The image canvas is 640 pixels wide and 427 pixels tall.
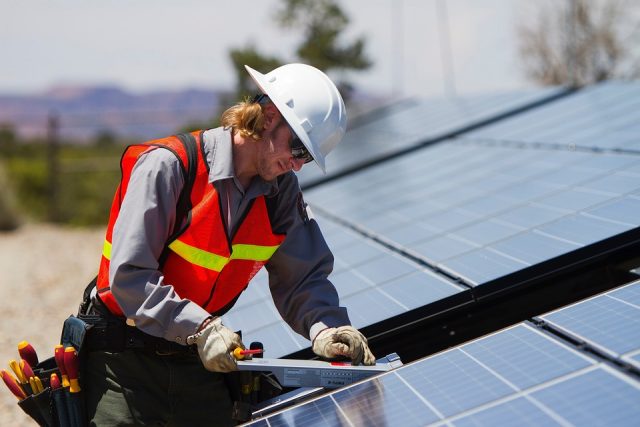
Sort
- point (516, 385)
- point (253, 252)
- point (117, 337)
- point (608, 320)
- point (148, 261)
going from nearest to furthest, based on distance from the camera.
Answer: point (516, 385) < point (608, 320) < point (148, 261) < point (117, 337) < point (253, 252)

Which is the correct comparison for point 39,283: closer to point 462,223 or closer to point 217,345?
point 462,223

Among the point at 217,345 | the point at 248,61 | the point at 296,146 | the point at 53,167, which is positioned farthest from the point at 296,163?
the point at 248,61

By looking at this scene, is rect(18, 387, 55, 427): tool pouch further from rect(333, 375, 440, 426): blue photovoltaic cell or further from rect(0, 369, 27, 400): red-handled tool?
rect(333, 375, 440, 426): blue photovoltaic cell

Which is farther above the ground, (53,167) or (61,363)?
(61,363)

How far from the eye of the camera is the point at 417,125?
1285 centimetres

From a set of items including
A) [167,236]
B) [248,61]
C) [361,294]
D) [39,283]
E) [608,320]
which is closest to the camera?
[608,320]

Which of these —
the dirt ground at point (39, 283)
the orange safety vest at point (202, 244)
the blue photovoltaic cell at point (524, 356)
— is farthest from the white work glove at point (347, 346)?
the dirt ground at point (39, 283)

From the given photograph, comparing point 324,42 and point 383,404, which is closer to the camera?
point 383,404

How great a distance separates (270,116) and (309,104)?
0.18 metres

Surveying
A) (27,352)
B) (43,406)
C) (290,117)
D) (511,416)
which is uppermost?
(290,117)

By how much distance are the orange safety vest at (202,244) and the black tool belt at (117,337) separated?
0.18 feet

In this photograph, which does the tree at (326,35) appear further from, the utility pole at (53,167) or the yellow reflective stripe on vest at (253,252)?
the yellow reflective stripe on vest at (253,252)

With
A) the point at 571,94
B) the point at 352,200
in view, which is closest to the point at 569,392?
the point at 352,200

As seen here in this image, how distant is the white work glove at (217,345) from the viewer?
314cm
